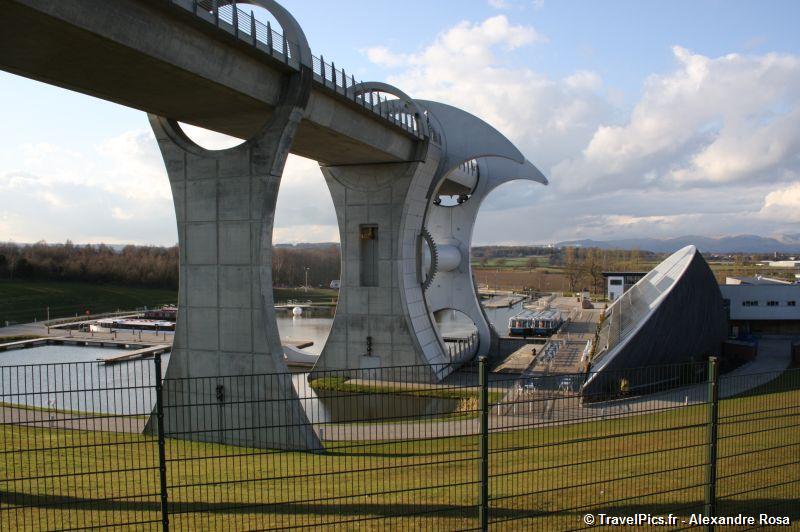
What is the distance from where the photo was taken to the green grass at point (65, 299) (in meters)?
62.3

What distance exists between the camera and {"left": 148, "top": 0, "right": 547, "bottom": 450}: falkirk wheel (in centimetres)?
1731

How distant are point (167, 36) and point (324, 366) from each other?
18147mm

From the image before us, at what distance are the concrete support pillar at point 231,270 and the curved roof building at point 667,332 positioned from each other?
35.5ft

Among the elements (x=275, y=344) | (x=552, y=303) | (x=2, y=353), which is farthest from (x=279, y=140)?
(x=552, y=303)

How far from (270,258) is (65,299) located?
60636 mm

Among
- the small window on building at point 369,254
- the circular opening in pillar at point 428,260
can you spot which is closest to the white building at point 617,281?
the circular opening in pillar at point 428,260

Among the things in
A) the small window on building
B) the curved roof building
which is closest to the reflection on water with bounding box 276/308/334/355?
the small window on building

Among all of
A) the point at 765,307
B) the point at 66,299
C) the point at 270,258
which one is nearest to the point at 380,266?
the point at 270,258

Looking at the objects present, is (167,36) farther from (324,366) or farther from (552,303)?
(552,303)

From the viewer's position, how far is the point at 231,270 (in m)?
17.7

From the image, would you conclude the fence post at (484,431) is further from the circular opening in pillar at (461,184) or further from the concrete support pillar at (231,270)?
the circular opening in pillar at (461,184)

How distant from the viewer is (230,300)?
17766mm

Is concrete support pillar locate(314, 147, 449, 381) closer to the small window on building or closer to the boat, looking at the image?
the small window on building

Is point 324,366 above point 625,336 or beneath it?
beneath
